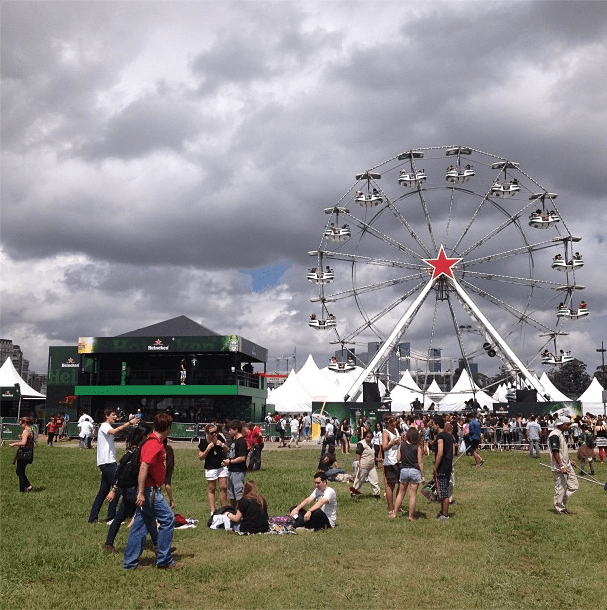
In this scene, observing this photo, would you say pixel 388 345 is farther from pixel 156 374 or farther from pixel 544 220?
pixel 156 374

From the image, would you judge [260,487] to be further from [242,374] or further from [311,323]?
[242,374]

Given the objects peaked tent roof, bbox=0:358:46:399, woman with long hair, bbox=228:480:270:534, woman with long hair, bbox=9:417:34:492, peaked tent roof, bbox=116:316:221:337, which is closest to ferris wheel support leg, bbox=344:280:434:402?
peaked tent roof, bbox=116:316:221:337

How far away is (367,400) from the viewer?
135 ft

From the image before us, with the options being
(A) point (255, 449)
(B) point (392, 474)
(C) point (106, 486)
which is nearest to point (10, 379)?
(A) point (255, 449)

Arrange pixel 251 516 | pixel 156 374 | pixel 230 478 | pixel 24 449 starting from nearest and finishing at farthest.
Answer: pixel 251 516
pixel 230 478
pixel 24 449
pixel 156 374

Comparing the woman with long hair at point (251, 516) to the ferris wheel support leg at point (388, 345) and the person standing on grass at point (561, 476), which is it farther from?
the ferris wheel support leg at point (388, 345)

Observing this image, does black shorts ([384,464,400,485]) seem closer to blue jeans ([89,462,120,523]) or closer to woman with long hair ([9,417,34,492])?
blue jeans ([89,462,120,523])

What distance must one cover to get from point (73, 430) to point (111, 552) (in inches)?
1228

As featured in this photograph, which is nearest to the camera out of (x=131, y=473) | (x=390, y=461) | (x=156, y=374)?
(x=131, y=473)

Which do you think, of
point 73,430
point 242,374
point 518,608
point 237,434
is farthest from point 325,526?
point 242,374

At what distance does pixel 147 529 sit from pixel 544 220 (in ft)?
121

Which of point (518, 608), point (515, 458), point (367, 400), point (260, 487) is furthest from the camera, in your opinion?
point (367, 400)

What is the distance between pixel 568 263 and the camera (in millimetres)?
40719

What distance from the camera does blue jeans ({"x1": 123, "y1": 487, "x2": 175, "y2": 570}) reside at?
8.12m
